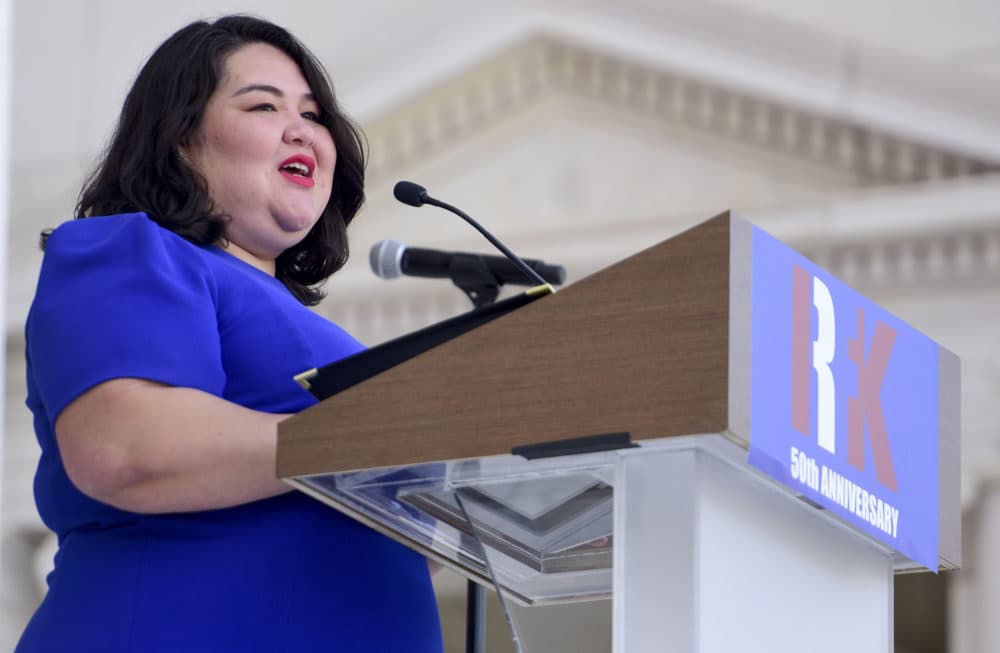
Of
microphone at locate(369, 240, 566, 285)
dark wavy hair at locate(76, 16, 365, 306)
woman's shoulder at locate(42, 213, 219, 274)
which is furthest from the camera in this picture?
microphone at locate(369, 240, 566, 285)

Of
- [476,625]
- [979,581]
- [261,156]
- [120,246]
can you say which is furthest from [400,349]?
[979,581]

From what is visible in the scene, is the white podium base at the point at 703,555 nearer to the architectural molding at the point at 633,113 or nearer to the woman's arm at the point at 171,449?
the woman's arm at the point at 171,449

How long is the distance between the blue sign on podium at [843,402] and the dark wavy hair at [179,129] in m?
0.59

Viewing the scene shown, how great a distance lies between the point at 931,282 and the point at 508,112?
1709 mm

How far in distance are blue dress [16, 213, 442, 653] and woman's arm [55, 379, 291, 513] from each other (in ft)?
0.08

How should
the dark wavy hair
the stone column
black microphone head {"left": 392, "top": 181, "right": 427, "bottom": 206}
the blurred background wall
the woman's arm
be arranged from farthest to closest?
the blurred background wall < the stone column < black microphone head {"left": 392, "top": 181, "right": 427, "bottom": 206} < the dark wavy hair < the woman's arm

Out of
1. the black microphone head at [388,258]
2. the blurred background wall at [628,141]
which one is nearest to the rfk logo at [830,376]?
the black microphone head at [388,258]

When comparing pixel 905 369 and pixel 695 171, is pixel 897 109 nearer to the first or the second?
pixel 695 171

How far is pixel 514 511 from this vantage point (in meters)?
1.25

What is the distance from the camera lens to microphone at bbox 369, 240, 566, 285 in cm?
215

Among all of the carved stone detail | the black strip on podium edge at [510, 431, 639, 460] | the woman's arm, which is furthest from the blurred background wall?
the black strip on podium edge at [510, 431, 639, 460]

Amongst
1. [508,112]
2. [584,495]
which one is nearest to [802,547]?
[584,495]

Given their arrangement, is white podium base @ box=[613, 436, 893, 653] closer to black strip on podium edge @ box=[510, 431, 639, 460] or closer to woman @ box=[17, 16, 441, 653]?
black strip on podium edge @ box=[510, 431, 639, 460]

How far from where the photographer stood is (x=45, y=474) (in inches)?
53.4
